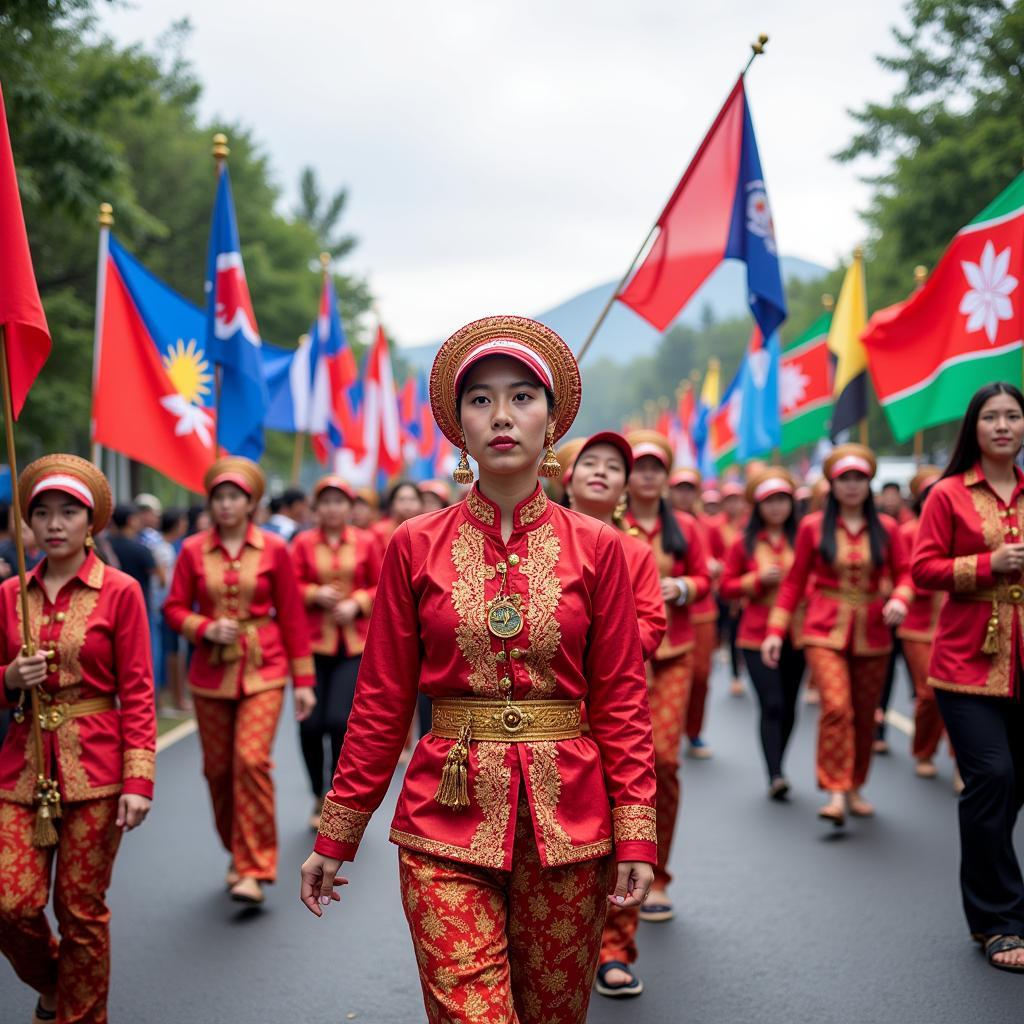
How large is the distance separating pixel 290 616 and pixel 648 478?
214 centimetres

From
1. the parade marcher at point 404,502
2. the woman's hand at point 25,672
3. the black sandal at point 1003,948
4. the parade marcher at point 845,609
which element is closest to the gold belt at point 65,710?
the woman's hand at point 25,672

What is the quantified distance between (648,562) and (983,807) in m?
1.83

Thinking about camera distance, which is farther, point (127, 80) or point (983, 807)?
point (127, 80)

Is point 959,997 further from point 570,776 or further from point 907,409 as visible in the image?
point 907,409

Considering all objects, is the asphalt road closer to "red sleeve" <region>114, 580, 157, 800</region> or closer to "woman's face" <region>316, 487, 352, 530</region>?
"red sleeve" <region>114, 580, 157, 800</region>

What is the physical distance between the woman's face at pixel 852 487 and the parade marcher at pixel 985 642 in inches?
90.3

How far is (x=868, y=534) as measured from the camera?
8359mm

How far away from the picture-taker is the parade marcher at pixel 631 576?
5.27 m

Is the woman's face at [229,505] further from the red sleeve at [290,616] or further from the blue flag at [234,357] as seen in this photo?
the blue flag at [234,357]

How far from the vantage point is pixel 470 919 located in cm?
325

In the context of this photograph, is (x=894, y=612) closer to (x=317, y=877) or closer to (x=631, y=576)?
(x=631, y=576)

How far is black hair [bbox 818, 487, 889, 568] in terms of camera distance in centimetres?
828

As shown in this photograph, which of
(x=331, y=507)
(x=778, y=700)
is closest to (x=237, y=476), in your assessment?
(x=331, y=507)

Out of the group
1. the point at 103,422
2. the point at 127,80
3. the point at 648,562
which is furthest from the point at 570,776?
the point at 127,80
